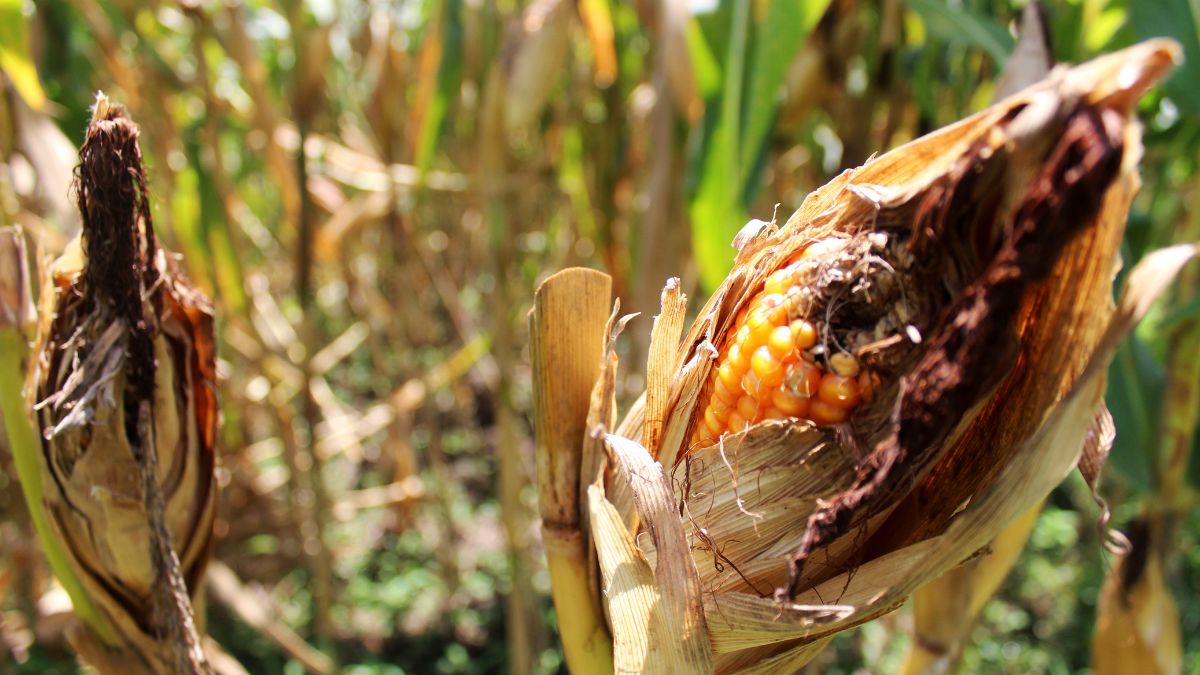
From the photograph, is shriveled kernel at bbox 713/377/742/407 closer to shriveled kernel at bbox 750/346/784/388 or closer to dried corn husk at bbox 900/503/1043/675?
shriveled kernel at bbox 750/346/784/388

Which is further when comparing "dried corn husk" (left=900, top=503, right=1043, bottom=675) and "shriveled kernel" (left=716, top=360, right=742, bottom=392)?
"dried corn husk" (left=900, top=503, right=1043, bottom=675)

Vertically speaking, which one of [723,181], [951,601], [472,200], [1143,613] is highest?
[472,200]

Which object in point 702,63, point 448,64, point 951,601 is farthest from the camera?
point 448,64

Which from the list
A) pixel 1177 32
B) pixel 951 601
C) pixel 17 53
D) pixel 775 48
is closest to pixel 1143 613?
pixel 951 601

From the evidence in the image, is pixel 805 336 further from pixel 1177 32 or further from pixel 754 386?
pixel 1177 32

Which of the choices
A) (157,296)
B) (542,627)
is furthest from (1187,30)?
(542,627)

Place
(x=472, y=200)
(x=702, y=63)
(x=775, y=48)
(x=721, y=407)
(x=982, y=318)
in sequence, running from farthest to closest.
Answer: (x=472, y=200), (x=702, y=63), (x=775, y=48), (x=721, y=407), (x=982, y=318)

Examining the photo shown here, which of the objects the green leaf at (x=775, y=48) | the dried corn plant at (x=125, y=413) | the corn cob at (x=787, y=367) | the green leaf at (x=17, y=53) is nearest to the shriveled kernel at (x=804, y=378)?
the corn cob at (x=787, y=367)

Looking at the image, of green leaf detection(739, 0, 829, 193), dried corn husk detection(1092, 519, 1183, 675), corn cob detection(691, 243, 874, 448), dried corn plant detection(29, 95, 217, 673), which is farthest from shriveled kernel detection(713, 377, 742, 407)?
dried corn husk detection(1092, 519, 1183, 675)
